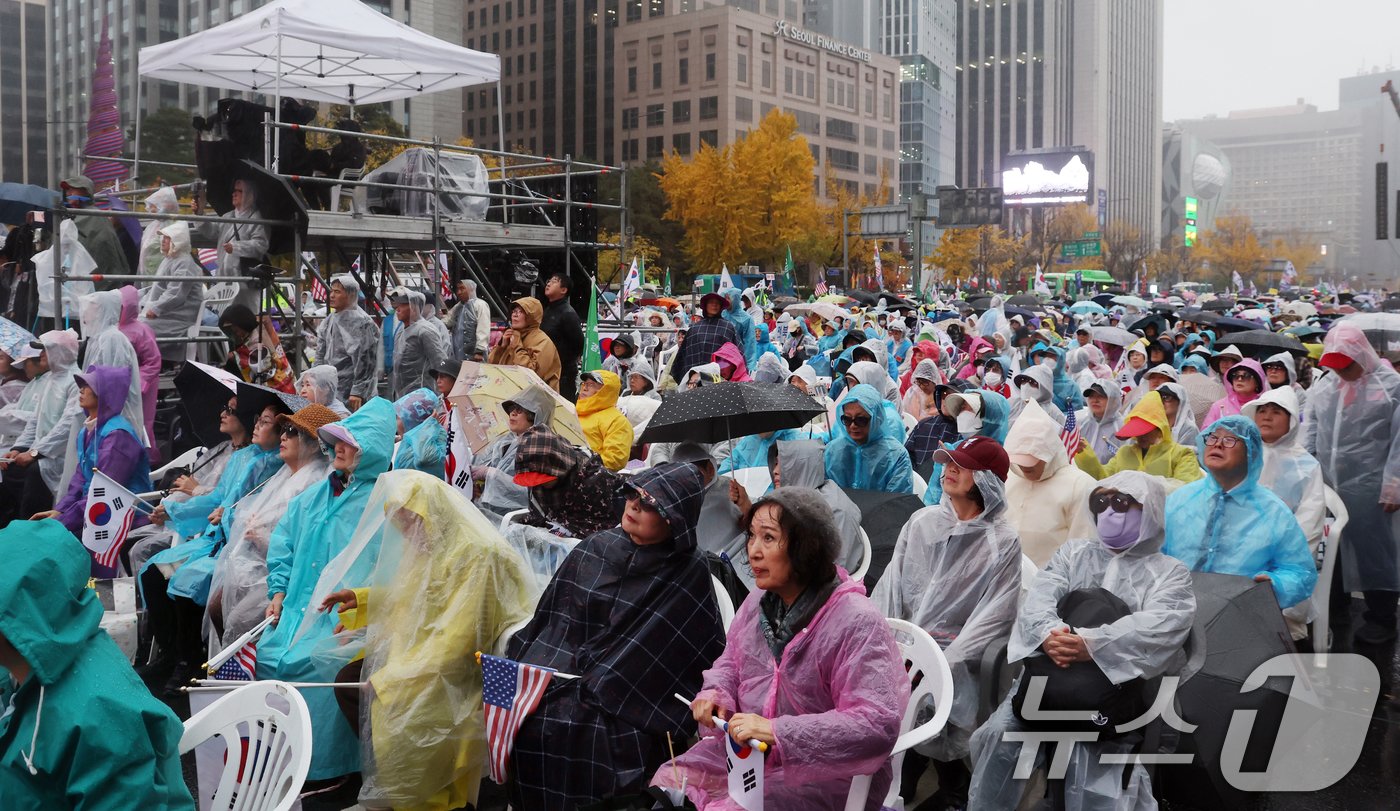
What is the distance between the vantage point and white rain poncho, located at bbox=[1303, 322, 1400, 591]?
7074 millimetres

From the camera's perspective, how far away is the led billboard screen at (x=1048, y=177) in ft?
247

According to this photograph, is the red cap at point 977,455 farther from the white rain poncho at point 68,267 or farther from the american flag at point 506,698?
the white rain poncho at point 68,267

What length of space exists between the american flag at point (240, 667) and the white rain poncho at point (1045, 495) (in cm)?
355

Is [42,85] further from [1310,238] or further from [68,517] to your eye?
[1310,238]

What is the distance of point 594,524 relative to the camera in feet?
18.6

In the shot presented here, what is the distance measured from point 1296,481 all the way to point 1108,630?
9.26 ft

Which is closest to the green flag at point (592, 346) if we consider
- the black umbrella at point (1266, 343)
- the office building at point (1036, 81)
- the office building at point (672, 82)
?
the black umbrella at point (1266, 343)

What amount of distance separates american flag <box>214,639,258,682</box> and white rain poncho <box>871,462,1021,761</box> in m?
2.65

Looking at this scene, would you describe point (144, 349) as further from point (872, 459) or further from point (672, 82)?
point (672, 82)

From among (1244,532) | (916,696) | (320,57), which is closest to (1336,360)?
(1244,532)

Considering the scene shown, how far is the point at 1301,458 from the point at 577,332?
246 inches

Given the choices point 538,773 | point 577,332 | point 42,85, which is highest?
point 42,85

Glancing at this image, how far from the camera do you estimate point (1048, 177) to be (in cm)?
7650

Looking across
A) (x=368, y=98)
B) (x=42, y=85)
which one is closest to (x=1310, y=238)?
(x=42, y=85)
